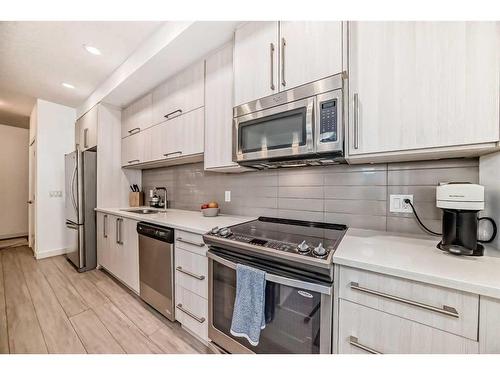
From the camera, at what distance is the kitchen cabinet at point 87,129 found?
112 inches

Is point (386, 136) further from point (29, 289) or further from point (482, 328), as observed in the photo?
point (29, 289)

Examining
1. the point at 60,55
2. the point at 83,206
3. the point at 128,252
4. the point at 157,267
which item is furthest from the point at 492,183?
the point at 83,206

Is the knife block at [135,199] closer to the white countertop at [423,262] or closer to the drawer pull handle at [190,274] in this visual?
the drawer pull handle at [190,274]

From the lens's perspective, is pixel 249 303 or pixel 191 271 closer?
pixel 249 303

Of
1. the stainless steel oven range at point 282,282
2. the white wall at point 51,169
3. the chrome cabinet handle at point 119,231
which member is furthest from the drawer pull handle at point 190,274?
the white wall at point 51,169

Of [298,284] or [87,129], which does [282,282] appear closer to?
[298,284]

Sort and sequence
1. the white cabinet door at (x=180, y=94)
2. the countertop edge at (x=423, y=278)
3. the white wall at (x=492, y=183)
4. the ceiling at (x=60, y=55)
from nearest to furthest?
the countertop edge at (x=423, y=278), the white wall at (x=492, y=183), the ceiling at (x=60, y=55), the white cabinet door at (x=180, y=94)

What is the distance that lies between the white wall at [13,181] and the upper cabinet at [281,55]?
567 centimetres

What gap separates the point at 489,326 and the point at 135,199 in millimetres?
3331

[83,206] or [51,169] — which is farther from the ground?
[51,169]

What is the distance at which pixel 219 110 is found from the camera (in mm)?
1687

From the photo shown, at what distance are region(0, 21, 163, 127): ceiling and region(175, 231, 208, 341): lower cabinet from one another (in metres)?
1.77

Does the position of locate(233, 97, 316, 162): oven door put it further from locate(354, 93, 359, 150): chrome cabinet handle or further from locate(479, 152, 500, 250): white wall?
locate(479, 152, 500, 250): white wall
